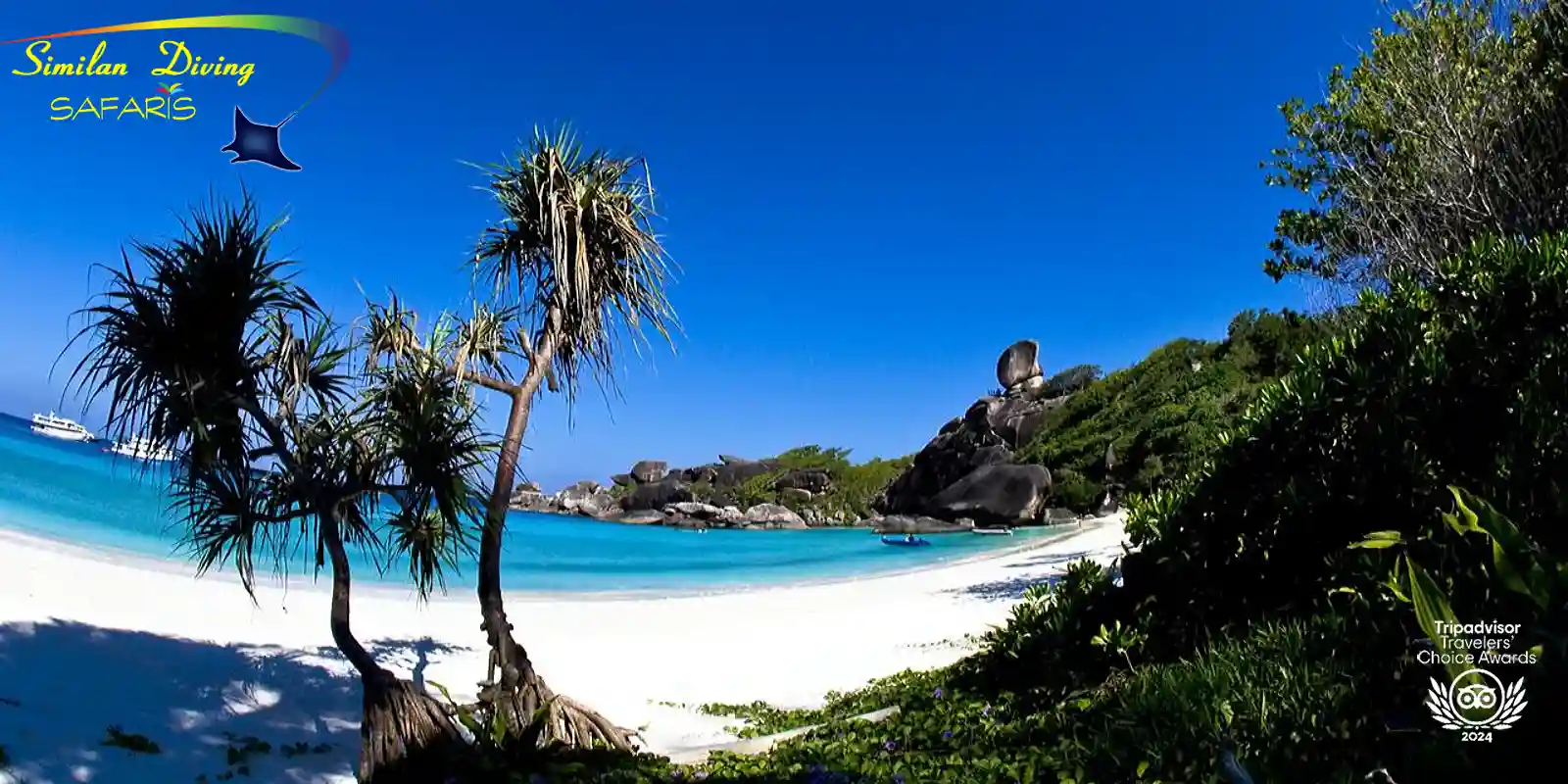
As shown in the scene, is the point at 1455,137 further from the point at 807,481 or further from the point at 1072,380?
the point at 807,481

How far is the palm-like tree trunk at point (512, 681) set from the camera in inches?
212

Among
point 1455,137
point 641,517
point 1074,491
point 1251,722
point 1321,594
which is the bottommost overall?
point 641,517

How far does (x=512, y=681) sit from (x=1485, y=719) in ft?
16.8

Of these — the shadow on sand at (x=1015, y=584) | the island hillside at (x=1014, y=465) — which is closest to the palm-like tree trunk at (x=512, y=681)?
the shadow on sand at (x=1015, y=584)

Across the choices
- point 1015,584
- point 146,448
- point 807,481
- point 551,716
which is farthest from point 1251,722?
point 807,481

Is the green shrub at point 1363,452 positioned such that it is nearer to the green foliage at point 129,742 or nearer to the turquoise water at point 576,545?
the green foliage at point 129,742

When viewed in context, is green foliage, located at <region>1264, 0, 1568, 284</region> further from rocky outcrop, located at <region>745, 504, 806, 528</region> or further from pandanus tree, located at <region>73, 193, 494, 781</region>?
rocky outcrop, located at <region>745, 504, 806, 528</region>

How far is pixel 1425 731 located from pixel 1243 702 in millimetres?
628

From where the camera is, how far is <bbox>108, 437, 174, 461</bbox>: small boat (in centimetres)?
489

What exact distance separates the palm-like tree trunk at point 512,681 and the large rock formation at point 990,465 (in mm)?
38055

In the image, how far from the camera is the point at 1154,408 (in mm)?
40938

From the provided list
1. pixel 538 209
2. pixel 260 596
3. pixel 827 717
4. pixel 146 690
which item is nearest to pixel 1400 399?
pixel 827 717

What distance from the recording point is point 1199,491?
5.12 m

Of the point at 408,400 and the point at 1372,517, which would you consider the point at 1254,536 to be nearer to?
the point at 1372,517
